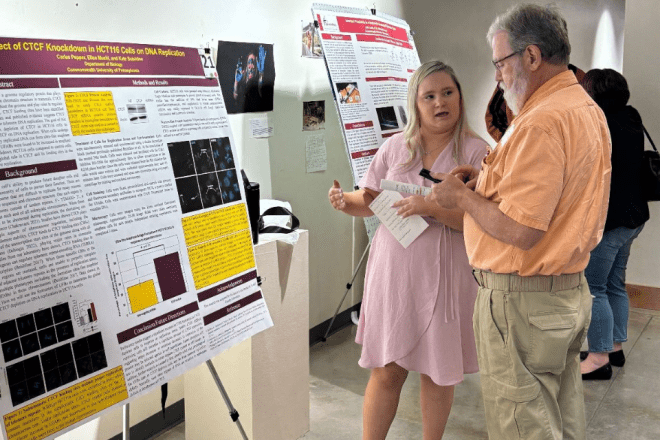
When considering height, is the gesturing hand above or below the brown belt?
above

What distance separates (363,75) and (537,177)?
1.86 meters

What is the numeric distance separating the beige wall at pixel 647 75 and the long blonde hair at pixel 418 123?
8.36 feet

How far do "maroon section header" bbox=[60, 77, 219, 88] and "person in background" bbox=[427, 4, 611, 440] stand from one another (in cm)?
80

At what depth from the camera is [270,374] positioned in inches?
102

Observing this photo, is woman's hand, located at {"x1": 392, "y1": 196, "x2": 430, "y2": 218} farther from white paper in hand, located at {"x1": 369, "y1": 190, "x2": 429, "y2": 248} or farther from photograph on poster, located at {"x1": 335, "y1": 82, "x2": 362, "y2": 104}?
photograph on poster, located at {"x1": 335, "y1": 82, "x2": 362, "y2": 104}

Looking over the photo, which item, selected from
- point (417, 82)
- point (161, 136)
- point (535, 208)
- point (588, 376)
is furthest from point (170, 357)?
point (588, 376)

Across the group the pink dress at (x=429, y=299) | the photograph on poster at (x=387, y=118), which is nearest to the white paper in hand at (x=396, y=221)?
the pink dress at (x=429, y=299)

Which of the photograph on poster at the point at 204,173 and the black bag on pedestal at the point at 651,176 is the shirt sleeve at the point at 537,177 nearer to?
the photograph on poster at the point at 204,173

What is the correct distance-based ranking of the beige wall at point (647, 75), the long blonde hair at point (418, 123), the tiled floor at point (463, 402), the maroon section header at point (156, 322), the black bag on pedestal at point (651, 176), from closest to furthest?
the maroon section header at point (156, 322) < the long blonde hair at point (418, 123) < the tiled floor at point (463, 402) < the black bag on pedestal at point (651, 176) < the beige wall at point (647, 75)

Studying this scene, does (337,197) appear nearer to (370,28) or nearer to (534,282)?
(534,282)

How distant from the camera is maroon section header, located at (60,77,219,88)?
1603 millimetres

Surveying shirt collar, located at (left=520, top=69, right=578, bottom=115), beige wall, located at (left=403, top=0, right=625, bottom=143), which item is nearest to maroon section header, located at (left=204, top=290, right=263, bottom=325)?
shirt collar, located at (left=520, top=69, right=578, bottom=115)

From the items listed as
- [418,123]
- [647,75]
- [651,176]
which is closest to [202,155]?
[418,123]

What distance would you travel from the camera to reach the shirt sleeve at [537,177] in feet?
4.99
